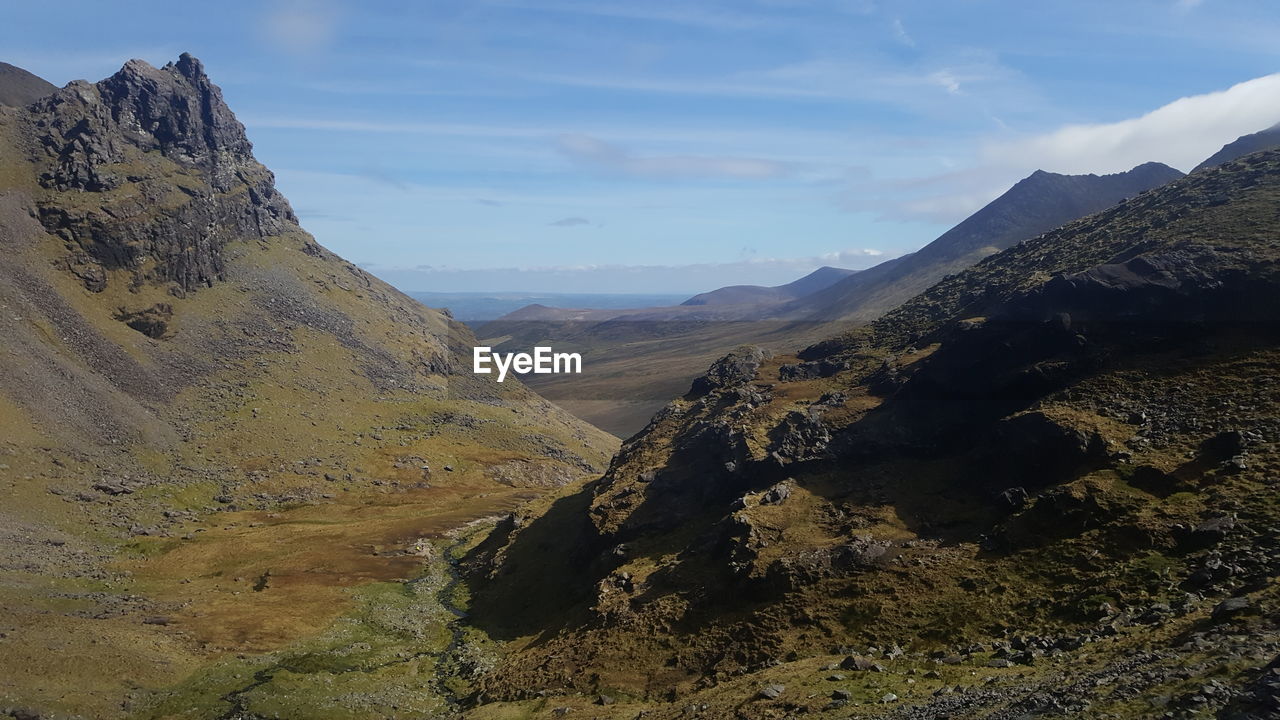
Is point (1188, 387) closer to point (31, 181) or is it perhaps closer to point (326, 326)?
point (326, 326)

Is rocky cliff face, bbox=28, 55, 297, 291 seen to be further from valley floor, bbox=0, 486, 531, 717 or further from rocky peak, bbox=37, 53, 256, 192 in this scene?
valley floor, bbox=0, 486, 531, 717

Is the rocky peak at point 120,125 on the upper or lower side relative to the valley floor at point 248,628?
upper

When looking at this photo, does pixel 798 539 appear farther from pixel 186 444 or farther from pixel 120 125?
pixel 120 125

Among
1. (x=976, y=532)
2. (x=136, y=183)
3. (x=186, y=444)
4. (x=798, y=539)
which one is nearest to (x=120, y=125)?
(x=136, y=183)

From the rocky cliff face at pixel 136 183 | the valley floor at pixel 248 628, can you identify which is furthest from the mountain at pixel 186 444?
the rocky cliff face at pixel 136 183

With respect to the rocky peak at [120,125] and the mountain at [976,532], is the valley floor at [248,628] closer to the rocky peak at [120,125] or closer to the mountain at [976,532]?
the mountain at [976,532]
